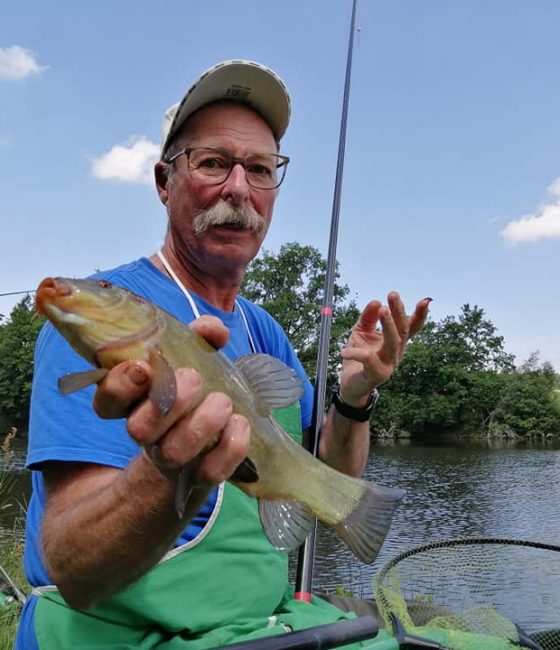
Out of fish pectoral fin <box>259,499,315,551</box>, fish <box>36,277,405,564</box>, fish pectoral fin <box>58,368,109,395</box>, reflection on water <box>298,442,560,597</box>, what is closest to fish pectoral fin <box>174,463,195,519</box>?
fish <box>36,277,405,564</box>

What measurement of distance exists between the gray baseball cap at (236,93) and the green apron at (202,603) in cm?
172

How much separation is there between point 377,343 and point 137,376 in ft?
5.09

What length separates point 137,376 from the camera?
4.71ft

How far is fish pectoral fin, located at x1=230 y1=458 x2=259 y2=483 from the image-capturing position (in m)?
1.74

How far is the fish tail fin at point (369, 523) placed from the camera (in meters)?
2.01

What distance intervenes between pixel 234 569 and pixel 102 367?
116cm

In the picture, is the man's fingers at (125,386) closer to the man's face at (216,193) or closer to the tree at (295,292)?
the man's face at (216,193)

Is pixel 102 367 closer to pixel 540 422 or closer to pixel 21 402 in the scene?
pixel 21 402

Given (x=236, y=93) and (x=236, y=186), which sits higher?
(x=236, y=93)

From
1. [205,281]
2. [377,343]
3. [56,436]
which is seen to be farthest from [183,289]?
[56,436]

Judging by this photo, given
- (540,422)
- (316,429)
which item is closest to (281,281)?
(540,422)

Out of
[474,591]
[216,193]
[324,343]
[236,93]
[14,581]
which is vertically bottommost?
[14,581]

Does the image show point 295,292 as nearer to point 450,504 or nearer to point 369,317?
point 450,504

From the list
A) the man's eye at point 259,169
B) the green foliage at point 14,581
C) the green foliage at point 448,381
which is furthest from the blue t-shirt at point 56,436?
the green foliage at point 448,381
